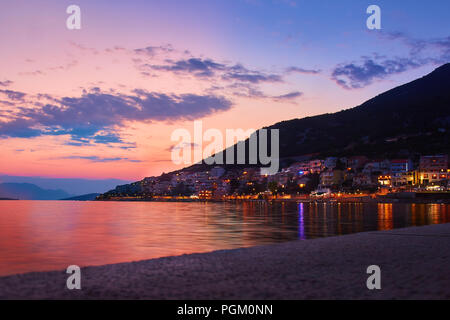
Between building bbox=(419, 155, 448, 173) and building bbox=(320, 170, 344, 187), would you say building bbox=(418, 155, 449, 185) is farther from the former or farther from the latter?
building bbox=(320, 170, 344, 187)

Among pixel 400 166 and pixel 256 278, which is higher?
pixel 400 166

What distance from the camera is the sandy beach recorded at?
25.4 feet

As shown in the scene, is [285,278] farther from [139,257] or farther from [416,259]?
[139,257]

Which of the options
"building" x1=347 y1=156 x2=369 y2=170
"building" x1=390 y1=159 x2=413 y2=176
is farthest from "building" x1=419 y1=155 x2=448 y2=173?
"building" x1=347 y1=156 x2=369 y2=170

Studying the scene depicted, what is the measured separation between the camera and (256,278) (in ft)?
30.9

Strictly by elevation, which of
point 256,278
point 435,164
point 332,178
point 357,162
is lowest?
point 256,278

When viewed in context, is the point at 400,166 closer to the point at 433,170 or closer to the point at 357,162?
the point at 433,170

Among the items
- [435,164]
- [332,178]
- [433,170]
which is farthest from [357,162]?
[433,170]

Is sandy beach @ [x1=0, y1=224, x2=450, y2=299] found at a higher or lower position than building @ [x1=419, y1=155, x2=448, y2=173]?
lower

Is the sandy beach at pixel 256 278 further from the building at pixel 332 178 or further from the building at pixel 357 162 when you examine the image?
the building at pixel 357 162

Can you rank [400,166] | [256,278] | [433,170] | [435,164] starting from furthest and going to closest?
[400,166] < [435,164] < [433,170] < [256,278]

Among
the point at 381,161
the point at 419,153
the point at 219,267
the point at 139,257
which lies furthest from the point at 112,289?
the point at 419,153
